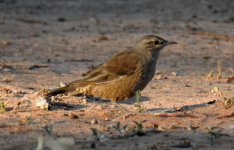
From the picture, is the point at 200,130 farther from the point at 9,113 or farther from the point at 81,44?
the point at 81,44

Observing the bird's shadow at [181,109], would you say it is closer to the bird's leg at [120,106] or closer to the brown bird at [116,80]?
the bird's leg at [120,106]

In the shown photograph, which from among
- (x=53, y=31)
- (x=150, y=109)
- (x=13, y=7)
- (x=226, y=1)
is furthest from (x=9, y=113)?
(x=226, y=1)

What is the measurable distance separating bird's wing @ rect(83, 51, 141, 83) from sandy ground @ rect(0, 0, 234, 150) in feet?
1.06

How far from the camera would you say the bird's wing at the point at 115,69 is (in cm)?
983

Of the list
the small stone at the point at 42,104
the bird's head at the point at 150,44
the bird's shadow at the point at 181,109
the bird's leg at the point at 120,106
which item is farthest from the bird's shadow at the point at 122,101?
the small stone at the point at 42,104

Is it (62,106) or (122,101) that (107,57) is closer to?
(122,101)

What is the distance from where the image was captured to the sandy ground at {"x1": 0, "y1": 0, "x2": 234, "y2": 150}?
7.62 m

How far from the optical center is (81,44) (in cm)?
1563

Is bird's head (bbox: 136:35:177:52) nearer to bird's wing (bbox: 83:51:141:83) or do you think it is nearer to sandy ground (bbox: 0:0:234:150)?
bird's wing (bbox: 83:51:141:83)

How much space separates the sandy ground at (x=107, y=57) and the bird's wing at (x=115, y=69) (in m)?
0.32

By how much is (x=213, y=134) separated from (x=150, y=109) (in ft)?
6.31

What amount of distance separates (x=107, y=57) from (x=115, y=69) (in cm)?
438

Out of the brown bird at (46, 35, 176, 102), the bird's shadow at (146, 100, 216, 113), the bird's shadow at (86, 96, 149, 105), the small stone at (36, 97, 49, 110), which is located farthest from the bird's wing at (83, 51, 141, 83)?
the small stone at (36, 97, 49, 110)

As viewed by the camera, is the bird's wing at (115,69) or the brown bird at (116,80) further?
the bird's wing at (115,69)
